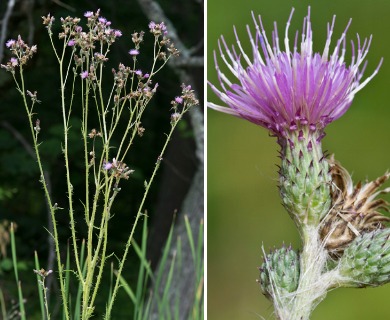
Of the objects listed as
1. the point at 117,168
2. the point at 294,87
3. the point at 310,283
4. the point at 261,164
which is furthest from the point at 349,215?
the point at 261,164

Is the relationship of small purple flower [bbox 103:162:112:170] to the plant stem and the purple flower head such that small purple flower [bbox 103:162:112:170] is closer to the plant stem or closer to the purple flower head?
the purple flower head

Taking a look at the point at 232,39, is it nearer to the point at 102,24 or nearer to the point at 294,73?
the point at 102,24

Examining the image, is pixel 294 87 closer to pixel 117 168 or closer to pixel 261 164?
pixel 117 168

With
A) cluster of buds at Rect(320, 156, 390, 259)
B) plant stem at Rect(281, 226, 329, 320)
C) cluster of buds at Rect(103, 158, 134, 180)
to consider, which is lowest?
plant stem at Rect(281, 226, 329, 320)

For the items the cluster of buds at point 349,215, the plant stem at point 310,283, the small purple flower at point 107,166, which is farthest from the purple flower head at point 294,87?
the small purple flower at point 107,166

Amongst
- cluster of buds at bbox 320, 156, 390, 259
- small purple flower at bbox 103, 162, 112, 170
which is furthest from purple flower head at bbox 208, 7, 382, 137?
small purple flower at bbox 103, 162, 112, 170

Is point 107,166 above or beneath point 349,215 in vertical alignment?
above
